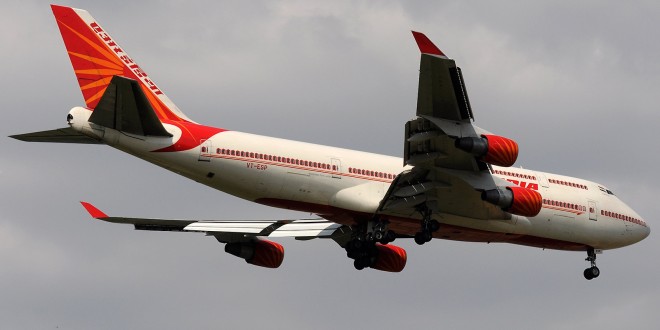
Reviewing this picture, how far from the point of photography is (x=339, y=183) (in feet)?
141

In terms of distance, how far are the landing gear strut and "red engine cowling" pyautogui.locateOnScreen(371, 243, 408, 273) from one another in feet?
22.6

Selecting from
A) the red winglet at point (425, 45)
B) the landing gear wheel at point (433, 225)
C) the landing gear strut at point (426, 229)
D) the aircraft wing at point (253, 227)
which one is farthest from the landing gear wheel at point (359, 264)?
the red winglet at point (425, 45)

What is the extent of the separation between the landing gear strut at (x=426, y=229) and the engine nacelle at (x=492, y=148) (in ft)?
15.6

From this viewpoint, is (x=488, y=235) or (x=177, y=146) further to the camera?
(x=488, y=235)

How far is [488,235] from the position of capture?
46.4 meters

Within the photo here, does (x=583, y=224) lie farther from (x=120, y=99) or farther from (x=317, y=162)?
(x=120, y=99)

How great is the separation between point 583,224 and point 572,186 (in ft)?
4.85

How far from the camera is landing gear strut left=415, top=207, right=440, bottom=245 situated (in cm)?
4344

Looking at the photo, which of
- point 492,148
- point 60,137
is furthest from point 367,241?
point 60,137

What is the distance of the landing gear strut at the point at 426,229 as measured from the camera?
43.4 metres

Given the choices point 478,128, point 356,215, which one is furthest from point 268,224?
point 478,128

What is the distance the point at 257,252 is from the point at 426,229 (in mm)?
9504

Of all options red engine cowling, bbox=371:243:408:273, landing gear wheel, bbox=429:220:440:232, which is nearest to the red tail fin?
landing gear wheel, bbox=429:220:440:232

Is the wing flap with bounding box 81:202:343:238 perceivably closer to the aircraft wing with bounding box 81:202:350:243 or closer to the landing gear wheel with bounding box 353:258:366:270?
the aircraft wing with bounding box 81:202:350:243
